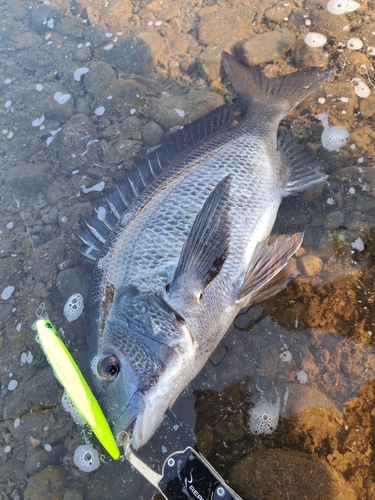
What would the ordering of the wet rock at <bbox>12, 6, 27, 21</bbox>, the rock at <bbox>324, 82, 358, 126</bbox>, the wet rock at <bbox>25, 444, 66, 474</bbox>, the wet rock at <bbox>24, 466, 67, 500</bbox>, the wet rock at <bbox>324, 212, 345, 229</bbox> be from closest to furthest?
the wet rock at <bbox>24, 466, 67, 500</bbox> < the wet rock at <bbox>25, 444, 66, 474</bbox> < the wet rock at <bbox>324, 212, 345, 229</bbox> < the rock at <bbox>324, 82, 358, 126</bbox> < the wet rock at <bbox>12, 6, 27, 21</bbox>

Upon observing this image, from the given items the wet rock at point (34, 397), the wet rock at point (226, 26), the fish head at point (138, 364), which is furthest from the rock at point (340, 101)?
the wet rock at point (34, 397)

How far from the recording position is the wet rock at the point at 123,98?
13.4 feet

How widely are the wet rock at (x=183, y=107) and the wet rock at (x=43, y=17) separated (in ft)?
7.95

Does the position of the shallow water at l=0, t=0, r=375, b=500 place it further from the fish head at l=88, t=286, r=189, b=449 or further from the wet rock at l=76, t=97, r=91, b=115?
the fish head at l=88, t=286, r=189, b=449

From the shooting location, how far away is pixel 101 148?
3951mm

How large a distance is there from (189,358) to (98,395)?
0.58 m

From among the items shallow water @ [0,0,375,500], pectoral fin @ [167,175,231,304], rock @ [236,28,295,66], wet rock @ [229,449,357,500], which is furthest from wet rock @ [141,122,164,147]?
wet rock @ [229,449,357,500]

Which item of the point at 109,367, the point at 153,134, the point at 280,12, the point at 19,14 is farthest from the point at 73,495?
the point at 19,14

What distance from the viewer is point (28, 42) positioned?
501 cm

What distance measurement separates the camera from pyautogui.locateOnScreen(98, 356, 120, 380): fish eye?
217 centimetres

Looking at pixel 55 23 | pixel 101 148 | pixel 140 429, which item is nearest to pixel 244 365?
pixel 140 429

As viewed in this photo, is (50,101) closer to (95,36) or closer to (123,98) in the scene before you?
(123,98)

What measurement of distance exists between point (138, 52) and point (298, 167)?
2495mm

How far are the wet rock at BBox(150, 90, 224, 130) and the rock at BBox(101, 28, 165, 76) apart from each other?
27.8 inches
